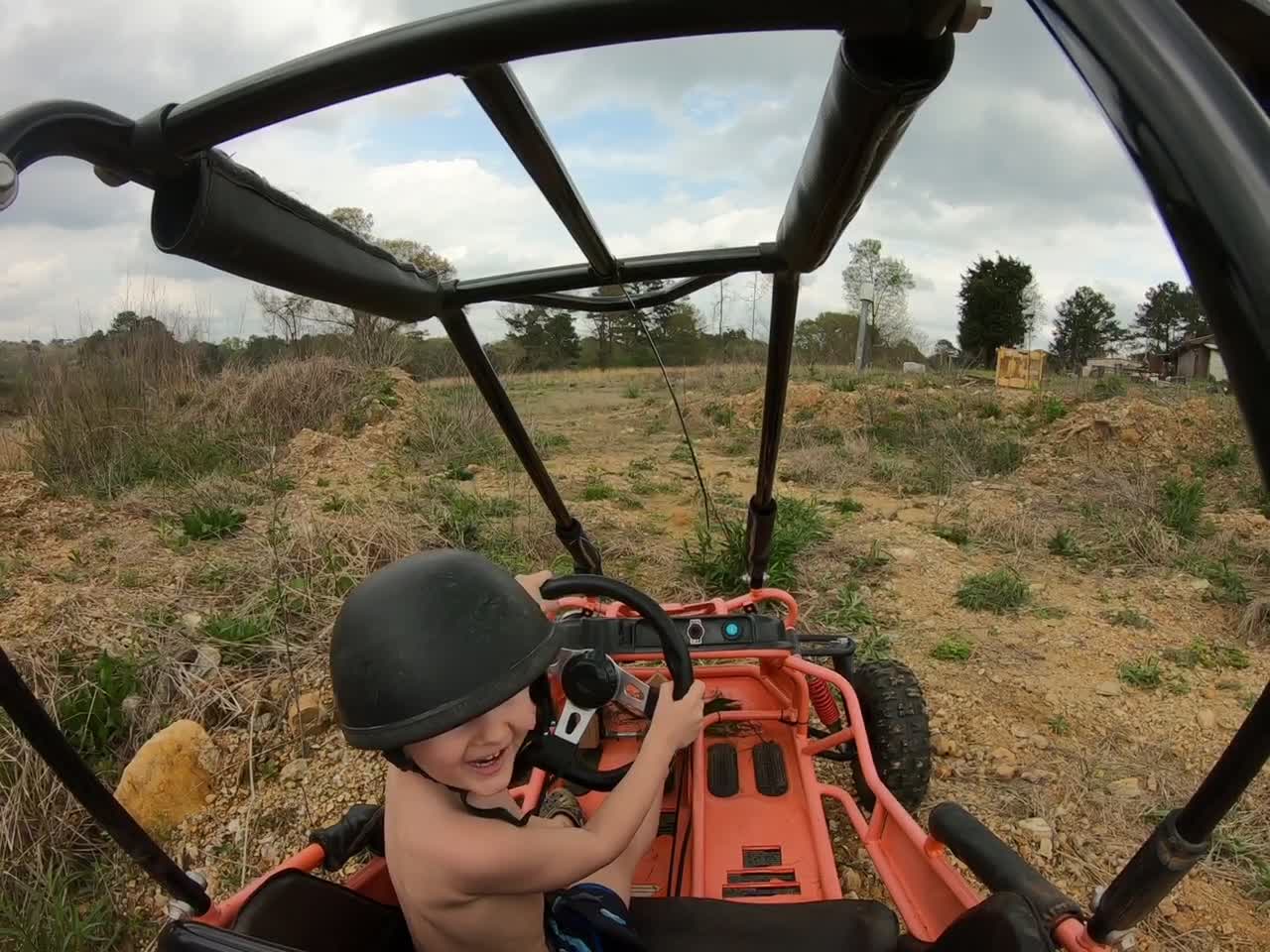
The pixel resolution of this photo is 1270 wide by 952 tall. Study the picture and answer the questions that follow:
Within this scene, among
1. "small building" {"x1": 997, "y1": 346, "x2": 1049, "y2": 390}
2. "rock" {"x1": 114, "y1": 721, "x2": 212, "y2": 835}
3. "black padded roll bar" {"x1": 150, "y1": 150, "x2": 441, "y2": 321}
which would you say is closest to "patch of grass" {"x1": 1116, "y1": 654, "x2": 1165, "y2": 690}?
"black padded roll bar" {"x1": 150, "y1": 150, "x2": 441, "y2": 321}

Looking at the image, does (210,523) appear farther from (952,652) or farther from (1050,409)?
(1050,409)

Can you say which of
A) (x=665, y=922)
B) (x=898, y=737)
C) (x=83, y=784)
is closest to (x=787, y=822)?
(x=898, y=737)

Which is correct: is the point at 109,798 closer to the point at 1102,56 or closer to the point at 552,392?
the point at 1102,56

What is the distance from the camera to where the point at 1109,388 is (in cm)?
1188

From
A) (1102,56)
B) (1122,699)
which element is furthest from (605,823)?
(1122,699)

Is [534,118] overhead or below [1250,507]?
overhead

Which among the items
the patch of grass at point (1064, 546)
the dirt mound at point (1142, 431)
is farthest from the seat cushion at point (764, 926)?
the dirt mound at point (1142, 431)

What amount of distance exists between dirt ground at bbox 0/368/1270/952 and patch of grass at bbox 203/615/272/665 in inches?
4.6

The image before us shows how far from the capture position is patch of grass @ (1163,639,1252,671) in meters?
3.81

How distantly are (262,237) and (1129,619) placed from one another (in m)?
4.67

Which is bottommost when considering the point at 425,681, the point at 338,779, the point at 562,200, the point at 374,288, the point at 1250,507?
the point at 338,779

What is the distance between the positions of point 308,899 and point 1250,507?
24.5 ft

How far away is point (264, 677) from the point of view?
3.43 meters

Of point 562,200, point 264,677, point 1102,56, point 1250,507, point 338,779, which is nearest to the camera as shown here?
point 1102,56
